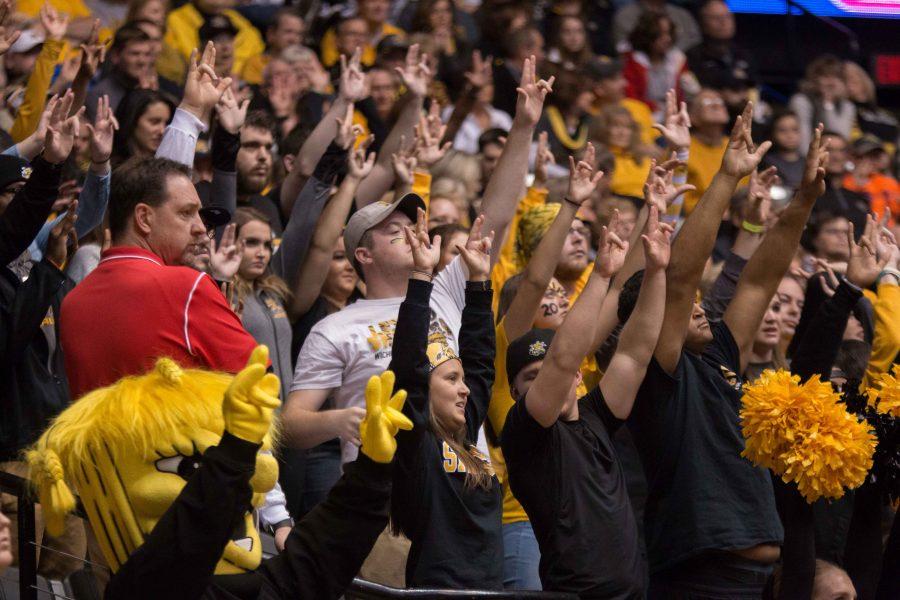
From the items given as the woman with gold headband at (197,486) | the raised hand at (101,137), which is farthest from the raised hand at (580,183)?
the woman with gold headband at (197,486)

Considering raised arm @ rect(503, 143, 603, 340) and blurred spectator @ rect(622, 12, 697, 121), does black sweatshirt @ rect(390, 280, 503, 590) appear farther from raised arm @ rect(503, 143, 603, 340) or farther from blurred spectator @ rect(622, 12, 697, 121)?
blurred spectator @ rect(622, 12, 697, 121)

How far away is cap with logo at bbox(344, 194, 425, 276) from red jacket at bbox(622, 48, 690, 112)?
6796 mm

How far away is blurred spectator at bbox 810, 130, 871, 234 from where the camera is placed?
8672 millimetres

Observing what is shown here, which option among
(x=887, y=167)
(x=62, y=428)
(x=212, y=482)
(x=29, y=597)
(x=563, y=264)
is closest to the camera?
(x=212, y=482)

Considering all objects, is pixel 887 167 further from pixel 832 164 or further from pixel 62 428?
pixel 62 428

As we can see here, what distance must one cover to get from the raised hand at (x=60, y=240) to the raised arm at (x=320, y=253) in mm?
1178

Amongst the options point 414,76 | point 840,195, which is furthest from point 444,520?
point 840,195

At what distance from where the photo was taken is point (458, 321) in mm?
5070

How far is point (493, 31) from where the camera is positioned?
10.5 metres

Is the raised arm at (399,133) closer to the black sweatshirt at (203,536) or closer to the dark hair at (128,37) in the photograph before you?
the dark hair at (128,37)

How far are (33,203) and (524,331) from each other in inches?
74.6

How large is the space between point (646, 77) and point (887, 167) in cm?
223

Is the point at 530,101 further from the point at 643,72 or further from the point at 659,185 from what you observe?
the point at 643,72

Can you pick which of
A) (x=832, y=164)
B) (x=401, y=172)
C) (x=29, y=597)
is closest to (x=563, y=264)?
(x=401, y=172)
